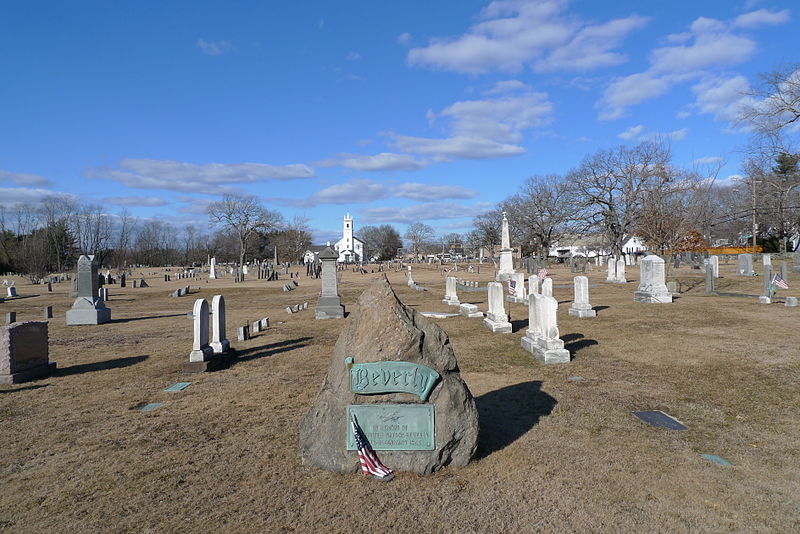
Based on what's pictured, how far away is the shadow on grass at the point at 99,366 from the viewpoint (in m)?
9.24

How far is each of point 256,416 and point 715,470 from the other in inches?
209

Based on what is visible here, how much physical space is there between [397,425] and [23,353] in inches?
313

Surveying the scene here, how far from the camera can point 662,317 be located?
567 inches

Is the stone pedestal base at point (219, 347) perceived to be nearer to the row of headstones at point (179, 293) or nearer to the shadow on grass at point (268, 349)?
the shadow on grass at point (268, 349)

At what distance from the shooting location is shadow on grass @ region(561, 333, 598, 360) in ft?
34.2

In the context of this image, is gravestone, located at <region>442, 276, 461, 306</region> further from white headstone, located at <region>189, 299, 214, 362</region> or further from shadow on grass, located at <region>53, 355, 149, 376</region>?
shadow on grass, located at <region>53, 355, 149, 376</region>

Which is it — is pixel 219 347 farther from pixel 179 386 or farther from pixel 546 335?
pixel 546 335

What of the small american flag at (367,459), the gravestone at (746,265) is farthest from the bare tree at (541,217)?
the small american flag at (367,459)

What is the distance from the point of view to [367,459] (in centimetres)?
434

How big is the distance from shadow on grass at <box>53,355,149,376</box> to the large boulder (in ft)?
23.3

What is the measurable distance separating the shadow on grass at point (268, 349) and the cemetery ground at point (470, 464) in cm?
16

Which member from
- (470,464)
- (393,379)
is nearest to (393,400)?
(393,379)

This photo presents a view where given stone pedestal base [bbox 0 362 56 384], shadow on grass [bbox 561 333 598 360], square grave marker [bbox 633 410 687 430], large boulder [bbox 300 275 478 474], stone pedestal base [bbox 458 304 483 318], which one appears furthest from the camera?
stone pedestal base [bbox 458 304 483 318]

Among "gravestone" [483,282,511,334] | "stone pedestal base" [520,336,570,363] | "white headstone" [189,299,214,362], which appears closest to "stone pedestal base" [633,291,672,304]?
"gravestone" [483,282,511,334]
